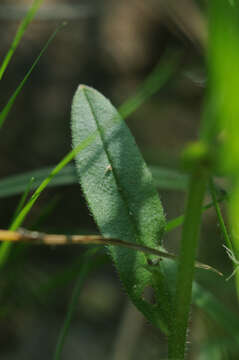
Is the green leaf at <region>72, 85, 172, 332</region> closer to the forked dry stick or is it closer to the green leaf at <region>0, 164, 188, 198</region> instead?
the forked dry stick

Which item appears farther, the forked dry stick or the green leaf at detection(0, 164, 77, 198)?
the green leaf at detection(0, 164, 77, 198)

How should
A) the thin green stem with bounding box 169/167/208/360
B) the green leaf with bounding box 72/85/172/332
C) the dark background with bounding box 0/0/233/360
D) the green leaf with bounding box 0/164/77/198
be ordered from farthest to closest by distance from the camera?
the dark background with bounding box 0/0/233/360 → the green leaf with bounding box 0/164/77/198 → the green leaf with bounding box 72/85/172/332 → the thin green stem with bounding box 169/167/208/360

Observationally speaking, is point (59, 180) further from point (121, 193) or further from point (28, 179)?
point (121, 193)

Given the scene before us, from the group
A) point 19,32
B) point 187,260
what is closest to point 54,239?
point 187,260

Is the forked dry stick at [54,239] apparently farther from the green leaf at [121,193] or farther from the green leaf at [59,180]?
the green leaf at [59,180]

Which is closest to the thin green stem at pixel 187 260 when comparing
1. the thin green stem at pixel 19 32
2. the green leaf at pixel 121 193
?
the green leaf at pixel 121 193

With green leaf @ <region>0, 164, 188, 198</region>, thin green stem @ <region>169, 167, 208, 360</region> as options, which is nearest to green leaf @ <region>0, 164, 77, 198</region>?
green leaf @ <region>0, 164, 188, 198</region>

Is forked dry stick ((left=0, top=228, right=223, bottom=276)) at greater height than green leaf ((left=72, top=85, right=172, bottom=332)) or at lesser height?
lesser
